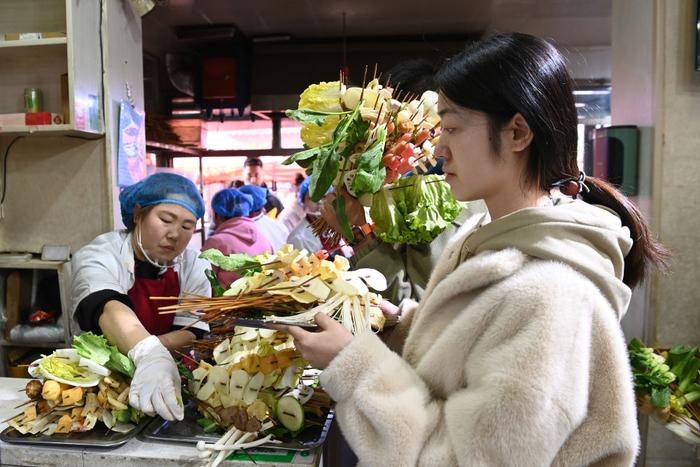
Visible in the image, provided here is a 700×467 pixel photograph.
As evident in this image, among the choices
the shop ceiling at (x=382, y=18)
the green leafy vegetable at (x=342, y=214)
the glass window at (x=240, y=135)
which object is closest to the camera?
the green leafy vegetable at (x=342, y=214)

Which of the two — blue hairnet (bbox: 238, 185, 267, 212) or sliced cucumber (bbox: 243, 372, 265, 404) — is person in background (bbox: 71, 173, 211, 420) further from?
blue hairnet (bbox: 238, 185, 267, 212)

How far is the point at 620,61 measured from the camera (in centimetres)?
297

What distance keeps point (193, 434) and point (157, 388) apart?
143mm

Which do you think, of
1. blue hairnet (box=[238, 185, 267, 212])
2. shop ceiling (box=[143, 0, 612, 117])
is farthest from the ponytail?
shop ceiling (box=[143, 0, 612, 117])

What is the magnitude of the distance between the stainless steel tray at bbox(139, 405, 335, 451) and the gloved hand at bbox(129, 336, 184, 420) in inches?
1.5

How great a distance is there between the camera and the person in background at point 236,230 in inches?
131

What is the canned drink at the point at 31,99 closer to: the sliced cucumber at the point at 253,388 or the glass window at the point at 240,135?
the sliced cucumber at the point at 253,388

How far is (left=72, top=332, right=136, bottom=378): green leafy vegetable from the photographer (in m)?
1.43

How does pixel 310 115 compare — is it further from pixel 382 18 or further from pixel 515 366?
pixel 382 18

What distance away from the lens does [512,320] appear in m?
0.90

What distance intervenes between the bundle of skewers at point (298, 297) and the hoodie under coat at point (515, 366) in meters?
0.25

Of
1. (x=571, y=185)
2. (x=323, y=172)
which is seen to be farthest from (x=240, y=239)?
(x=571, y=185)

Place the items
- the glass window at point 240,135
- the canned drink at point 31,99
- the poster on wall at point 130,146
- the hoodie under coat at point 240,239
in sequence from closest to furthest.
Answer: the canned drink at point 31,99 → the poster on wall at point 130,146 → the hoodie under coat at point 240,239 → the glass window at point 240,135

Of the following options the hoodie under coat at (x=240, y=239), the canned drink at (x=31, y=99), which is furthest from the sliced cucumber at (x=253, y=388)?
the canned drink at (x=31, y=99)
